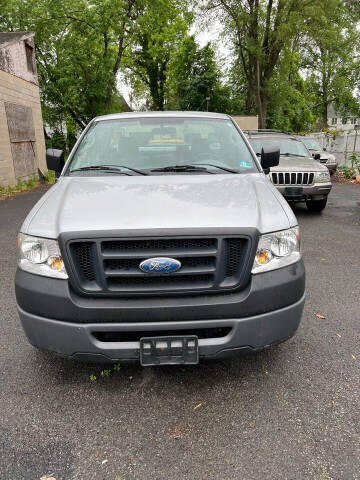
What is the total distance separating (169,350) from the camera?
7.25ft

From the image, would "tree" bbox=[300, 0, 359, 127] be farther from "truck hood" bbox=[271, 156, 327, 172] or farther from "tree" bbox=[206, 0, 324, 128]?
"truck hood" bbox=[271, 156, 327, 172]

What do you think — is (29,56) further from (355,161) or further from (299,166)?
(355,161)

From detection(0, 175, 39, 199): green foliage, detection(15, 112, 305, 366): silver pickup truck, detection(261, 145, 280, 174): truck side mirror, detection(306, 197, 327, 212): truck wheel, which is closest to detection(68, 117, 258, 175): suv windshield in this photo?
detection(261, 145, 280, 174): truck side mirror

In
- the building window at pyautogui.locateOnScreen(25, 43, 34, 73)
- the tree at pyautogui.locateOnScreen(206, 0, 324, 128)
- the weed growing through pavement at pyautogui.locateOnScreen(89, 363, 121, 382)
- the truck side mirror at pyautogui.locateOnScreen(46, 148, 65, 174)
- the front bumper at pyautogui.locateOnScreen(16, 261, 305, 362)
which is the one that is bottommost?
the weed growing through pavement at pyautogui.locateOnScreen(89, 363, 121, 382)

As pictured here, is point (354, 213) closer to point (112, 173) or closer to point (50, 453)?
point (112, 173)

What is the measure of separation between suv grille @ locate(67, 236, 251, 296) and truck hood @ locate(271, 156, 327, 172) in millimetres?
Result: 5861

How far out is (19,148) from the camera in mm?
13969

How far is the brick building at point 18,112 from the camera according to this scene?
12844 millimetres

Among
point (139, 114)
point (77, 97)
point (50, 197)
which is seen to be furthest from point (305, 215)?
point (77, 97)

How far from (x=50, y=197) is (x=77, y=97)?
24026mm

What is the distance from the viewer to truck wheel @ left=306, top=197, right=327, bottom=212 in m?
8.33

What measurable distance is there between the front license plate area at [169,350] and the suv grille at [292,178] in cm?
604

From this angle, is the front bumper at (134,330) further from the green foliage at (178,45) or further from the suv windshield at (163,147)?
the green foliage at (178,45)

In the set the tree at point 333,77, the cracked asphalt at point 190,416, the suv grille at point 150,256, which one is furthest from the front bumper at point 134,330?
the tree at point 333,77
